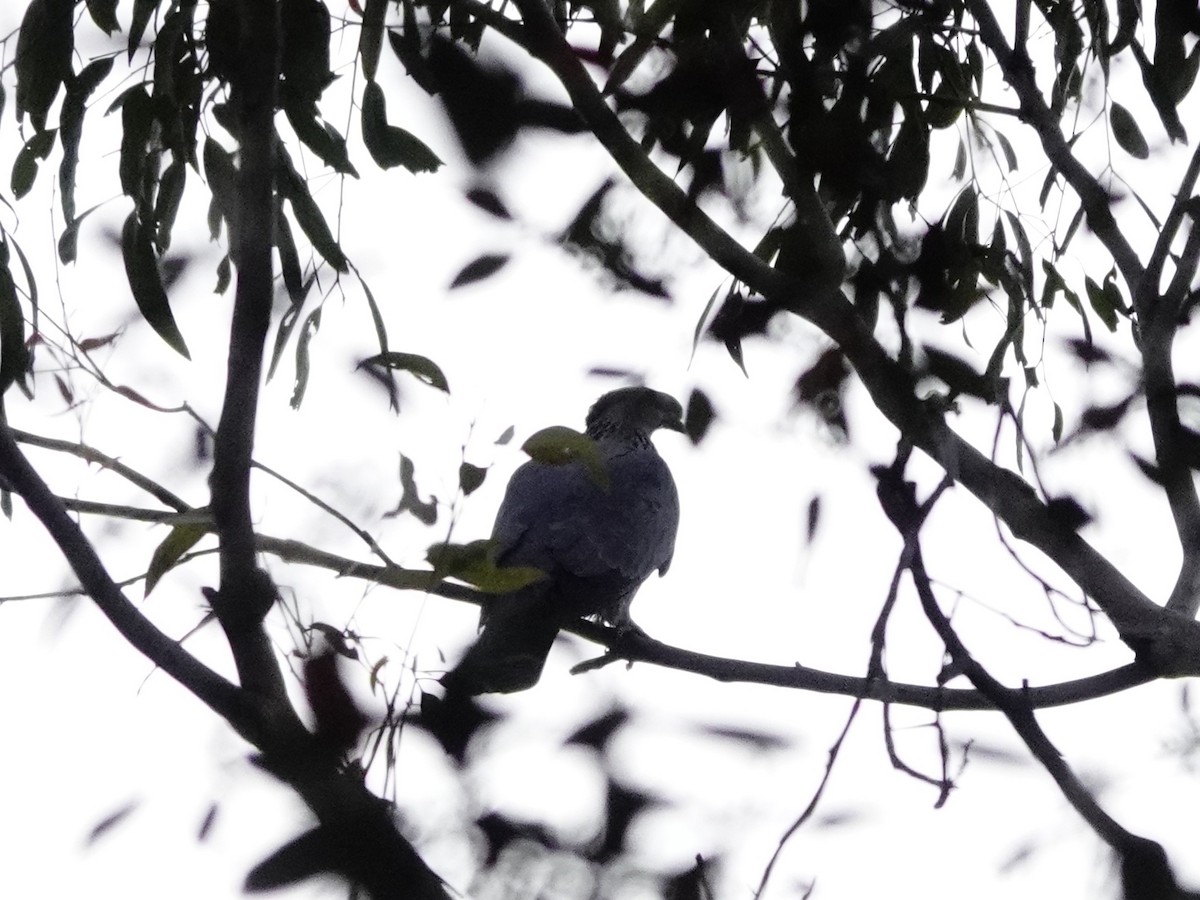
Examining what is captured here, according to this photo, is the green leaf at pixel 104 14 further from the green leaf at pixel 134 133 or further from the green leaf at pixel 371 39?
the green leaf at pixel 371 39

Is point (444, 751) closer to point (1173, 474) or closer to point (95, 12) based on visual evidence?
point (1173, 474)

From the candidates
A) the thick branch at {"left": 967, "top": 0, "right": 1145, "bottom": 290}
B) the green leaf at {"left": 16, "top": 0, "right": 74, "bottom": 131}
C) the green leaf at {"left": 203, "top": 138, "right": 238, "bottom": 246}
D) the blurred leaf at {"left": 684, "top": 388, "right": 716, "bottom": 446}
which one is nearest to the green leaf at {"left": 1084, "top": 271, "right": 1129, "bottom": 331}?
the thick branch at {"left": 967, "top": 0, "right": 1145, "bottom": 290}

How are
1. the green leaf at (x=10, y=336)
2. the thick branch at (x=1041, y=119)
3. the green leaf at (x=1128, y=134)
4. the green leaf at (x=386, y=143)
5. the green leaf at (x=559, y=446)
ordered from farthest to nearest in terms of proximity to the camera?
the green leaf at (x=1128, y=134)
the thick branch at (x=1041, y=119)
the green leaf at (x=386, y=143)
the green leaf at (x=10, y=336)
the green leaf at (x=559, y=446)

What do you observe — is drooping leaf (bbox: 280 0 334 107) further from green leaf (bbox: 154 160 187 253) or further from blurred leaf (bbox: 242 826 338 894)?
blurred leaf (bbox: 242 826 338 894)

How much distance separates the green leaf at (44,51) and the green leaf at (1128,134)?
1.74m

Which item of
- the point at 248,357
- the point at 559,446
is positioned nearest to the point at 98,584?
the point at 248,357

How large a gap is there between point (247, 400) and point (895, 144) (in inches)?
42.9

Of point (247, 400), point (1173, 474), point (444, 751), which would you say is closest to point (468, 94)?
point (247, 400)

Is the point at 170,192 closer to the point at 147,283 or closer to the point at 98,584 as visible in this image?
the point at 147,283

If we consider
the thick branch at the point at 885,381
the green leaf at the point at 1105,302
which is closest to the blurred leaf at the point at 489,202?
the thick branch at the point at 885,381

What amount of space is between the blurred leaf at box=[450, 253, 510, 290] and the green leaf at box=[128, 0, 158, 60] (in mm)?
635

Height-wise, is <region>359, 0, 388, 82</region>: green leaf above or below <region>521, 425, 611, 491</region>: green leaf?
above

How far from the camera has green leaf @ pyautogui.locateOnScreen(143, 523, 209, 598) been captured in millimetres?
1809

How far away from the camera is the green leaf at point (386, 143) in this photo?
215 cm
